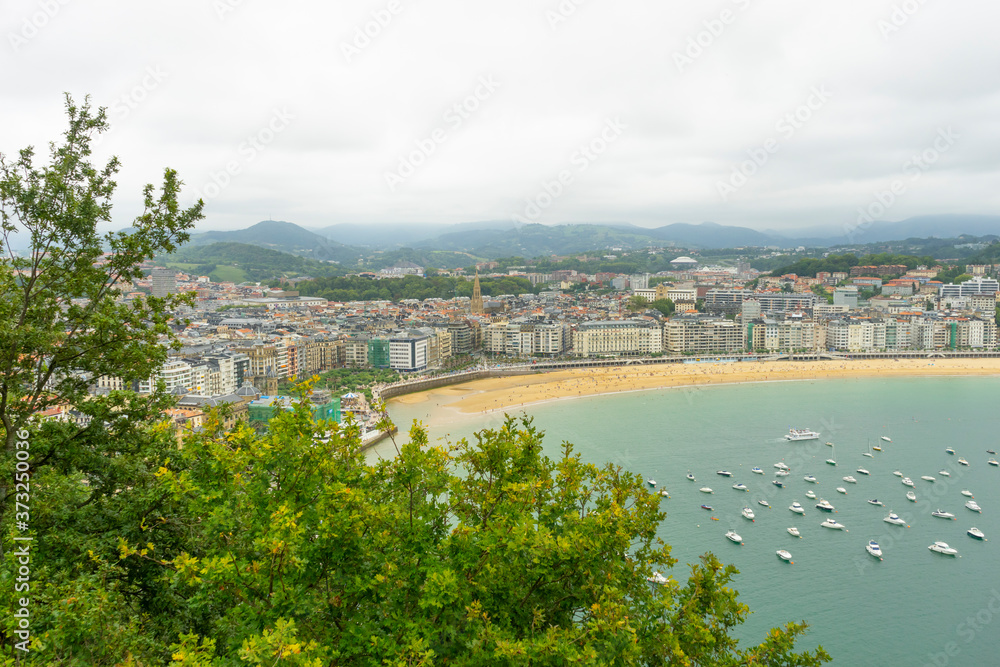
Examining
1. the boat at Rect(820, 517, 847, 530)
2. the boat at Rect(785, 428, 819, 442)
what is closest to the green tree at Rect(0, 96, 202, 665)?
the boat at Rect(820, 517, 847, 530)

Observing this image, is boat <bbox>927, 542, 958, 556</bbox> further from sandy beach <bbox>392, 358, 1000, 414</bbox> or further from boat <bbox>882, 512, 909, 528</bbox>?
sandy beach <bbox>392, 358, 1000, 414</bbox>

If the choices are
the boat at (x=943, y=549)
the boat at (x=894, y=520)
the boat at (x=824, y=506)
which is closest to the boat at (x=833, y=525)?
the boat at (x=824, y=506)

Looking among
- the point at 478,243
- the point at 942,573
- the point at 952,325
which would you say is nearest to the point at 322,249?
the point at 478,243

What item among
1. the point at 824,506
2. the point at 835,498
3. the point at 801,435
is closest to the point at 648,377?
the point at 801,435

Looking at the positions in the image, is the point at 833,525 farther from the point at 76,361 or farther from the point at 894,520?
the point at 76,361

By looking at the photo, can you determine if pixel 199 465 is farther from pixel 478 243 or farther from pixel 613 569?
pixel 478 243

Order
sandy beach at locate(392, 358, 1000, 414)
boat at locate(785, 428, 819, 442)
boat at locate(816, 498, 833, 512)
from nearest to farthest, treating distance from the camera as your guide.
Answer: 1. boat at locate(816, 498, 833, 512)
2. boat at locate(785, 428, 819, 442)
3. sandy beach at locate(392, 358, 1000, 414)
